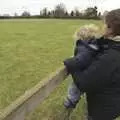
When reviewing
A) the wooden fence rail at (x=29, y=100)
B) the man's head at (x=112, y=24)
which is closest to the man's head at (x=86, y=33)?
the man's head at (x=112, y=24)

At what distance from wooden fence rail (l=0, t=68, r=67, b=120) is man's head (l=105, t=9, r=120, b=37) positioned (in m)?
0.84

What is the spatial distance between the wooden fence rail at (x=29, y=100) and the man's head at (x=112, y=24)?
0.84 m

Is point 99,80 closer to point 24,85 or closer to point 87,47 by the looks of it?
point 87,47

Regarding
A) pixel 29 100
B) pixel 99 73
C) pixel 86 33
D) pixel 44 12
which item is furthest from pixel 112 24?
pixel 44 12

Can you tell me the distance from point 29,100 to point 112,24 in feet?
3.09

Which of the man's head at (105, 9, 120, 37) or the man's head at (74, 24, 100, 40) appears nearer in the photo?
the man's head at (105, 9, 120, 37)

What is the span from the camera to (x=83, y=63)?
4.64 meters

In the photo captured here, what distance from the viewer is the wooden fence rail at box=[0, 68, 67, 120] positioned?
3779mm

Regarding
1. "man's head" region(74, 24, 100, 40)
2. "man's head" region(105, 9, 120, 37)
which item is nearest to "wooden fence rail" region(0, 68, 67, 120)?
"man's head" region(74, 24, 100, 40)

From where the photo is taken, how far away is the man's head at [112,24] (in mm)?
4355

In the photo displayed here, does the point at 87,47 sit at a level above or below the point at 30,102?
above

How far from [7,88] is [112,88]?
5.97 m

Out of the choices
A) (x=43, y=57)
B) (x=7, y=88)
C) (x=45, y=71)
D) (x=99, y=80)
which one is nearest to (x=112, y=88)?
(x=99, y=80)

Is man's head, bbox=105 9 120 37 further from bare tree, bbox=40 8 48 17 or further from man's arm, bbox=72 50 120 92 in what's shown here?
bare tree, bbox=40 8 48 17
